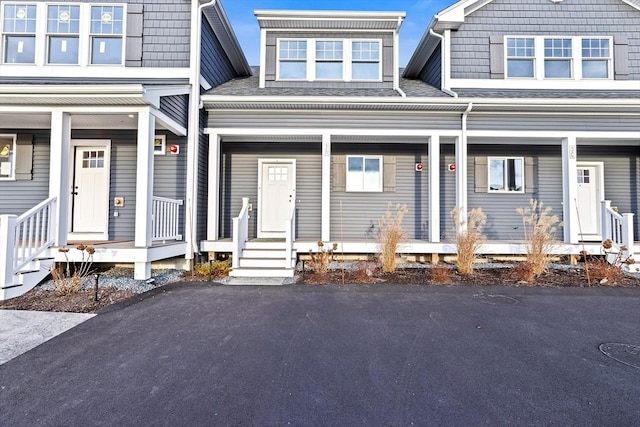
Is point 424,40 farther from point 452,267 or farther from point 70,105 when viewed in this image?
point 70,105

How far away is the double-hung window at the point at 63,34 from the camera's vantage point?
6875 millimetres

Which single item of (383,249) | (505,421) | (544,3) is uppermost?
(544,3)

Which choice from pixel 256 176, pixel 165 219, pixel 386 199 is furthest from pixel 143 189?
pixel 386 199

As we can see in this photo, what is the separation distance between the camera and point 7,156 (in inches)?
279

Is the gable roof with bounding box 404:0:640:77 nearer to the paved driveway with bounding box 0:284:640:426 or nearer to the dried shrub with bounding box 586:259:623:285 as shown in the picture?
the dried shrub with bounding box 586:259:623:285

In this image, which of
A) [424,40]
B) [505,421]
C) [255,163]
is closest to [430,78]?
[424,40]

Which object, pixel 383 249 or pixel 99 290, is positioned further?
pixel 383 249

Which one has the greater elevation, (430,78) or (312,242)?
(430,78)

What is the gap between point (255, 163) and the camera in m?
8.36

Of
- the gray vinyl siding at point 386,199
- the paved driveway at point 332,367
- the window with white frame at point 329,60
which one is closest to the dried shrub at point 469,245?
the paved driveway at point 332,367

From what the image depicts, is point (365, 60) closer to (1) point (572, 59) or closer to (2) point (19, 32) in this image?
(1) point (572, 59)

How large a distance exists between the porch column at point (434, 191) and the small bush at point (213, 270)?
14.5ft

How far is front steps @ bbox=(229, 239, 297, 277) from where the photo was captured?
20.0ft

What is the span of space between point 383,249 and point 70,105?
19.6 ft
